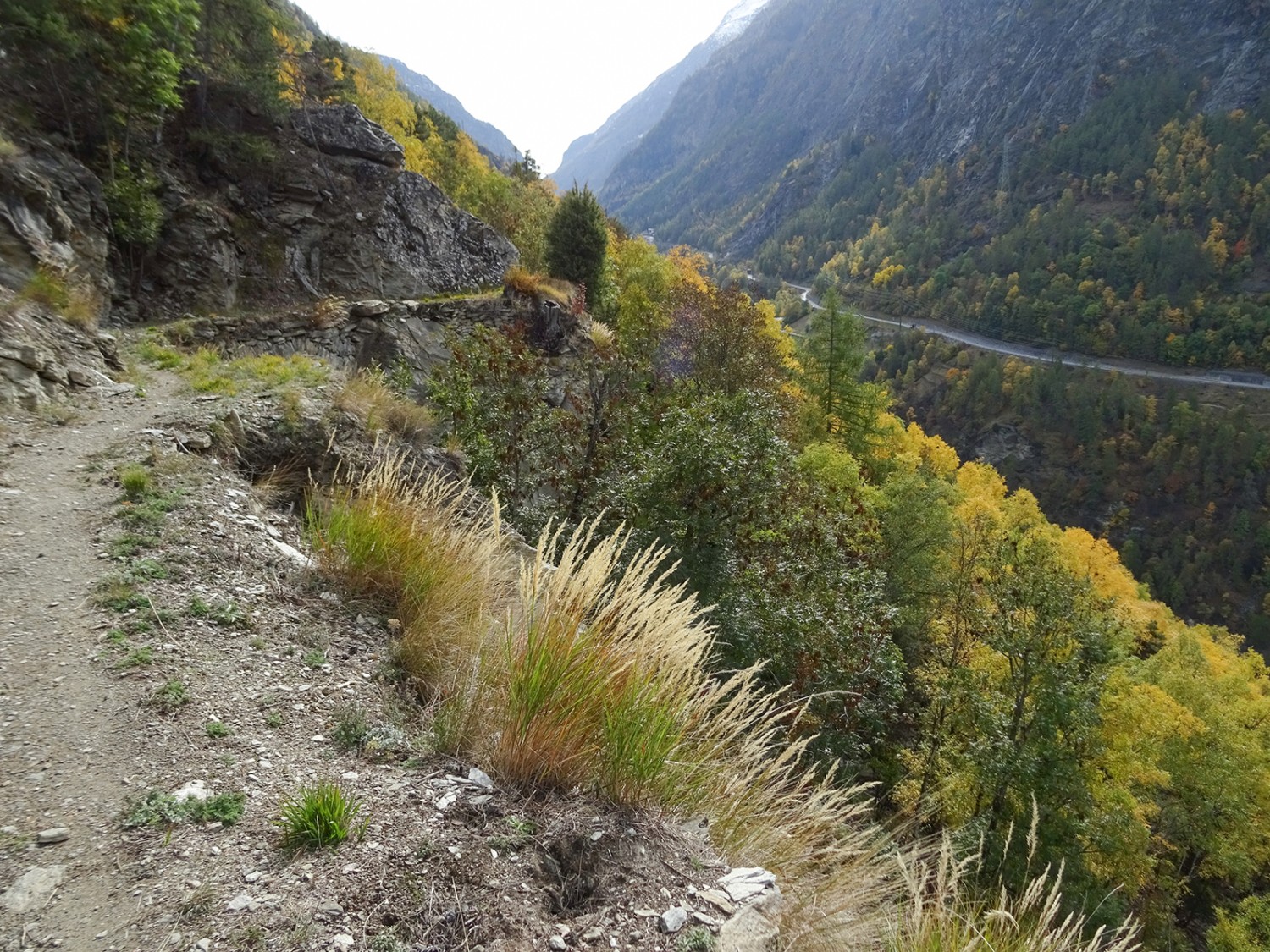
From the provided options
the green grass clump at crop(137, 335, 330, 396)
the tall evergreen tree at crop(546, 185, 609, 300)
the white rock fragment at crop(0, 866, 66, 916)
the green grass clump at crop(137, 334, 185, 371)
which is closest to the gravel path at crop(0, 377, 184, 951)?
the white rock fragment at crop(0, 866, 66, 916)

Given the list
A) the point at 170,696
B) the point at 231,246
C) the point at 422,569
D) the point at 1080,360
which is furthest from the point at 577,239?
the point at 1080,360

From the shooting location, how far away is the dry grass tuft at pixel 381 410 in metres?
7.68

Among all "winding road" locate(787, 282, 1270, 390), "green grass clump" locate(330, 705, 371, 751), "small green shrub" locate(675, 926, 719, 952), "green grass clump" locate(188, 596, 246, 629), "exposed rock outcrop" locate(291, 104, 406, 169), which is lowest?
"green grass clump" locate(188, 596, 246, 629)

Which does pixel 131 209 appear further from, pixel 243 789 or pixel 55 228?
pixel 243 789

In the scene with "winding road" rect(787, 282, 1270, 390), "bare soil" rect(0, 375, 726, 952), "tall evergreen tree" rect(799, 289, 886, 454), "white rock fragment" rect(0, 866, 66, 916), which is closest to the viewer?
"white rock fragment" rect(0, 866, 66, 916)

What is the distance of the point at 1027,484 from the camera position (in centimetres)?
9169

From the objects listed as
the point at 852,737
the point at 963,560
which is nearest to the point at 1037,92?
the point at 963,560

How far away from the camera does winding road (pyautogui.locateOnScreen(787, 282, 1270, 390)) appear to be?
9394 cm

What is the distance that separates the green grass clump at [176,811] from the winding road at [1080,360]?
89771 mm

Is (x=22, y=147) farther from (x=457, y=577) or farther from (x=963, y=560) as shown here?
(x=963, y=560)

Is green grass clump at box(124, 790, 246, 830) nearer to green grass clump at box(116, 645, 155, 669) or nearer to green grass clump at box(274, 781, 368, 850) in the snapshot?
green grass clump at box(274, 781, 368, 850)

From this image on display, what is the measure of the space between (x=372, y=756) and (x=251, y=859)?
2.00 feet

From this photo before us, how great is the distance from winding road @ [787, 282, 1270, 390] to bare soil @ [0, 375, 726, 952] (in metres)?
88.8

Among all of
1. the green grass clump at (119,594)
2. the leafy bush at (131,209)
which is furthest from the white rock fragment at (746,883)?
the leafy bush at (131,209)
